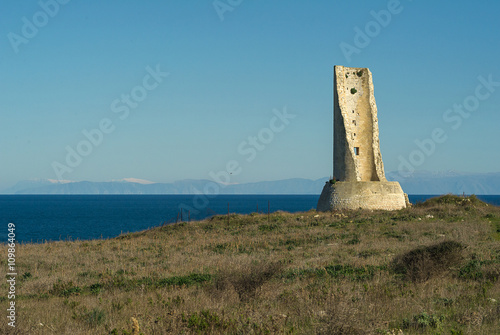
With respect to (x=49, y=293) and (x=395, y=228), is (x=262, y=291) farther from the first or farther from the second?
(x=395, y=228)

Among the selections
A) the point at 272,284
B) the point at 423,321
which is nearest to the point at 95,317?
the point at 272,284

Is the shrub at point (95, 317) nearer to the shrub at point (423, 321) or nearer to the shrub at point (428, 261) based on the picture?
the shrub at point (423, 321)

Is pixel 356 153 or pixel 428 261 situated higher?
pixel 356 153

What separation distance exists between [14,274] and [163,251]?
23.2ft

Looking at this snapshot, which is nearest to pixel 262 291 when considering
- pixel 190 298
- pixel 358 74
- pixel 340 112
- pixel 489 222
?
Result: pixel 190 298

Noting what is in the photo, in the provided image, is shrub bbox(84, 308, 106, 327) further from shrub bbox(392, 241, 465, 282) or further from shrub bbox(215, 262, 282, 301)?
shrub bbox(392, 241, 465, 282)

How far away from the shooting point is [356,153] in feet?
132

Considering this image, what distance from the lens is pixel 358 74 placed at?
133 feet

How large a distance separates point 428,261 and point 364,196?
25424mm

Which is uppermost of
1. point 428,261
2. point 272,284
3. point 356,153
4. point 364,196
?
point 356,153

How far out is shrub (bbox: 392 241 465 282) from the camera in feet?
41.2

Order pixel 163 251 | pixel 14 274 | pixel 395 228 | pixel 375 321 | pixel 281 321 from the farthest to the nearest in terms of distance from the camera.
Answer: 1. pixel 395 228
2. pixel 163 251
3. pixel 14 274
4. pixel 281 321
5. pixel 375 321

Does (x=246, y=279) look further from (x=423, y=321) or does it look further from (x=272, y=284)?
(x=423, y=321)

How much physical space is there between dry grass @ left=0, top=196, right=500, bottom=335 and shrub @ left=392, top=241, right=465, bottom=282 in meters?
0.03
